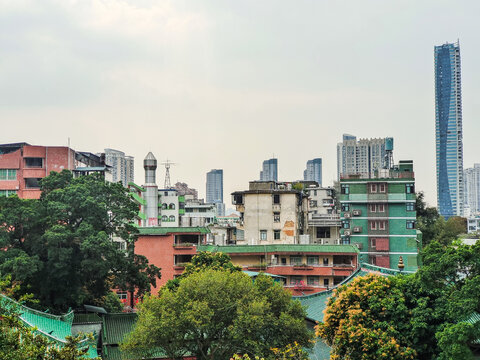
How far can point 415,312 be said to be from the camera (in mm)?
19516

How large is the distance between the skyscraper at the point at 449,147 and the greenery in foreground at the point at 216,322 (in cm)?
16902

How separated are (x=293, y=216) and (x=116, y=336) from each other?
2748cm

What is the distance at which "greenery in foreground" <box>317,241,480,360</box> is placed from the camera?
701 inches

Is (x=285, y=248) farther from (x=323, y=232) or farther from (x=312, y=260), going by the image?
(x=323, y=232)

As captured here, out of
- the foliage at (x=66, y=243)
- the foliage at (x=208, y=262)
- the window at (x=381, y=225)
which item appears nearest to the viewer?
the foliage at (x=66, y=243)

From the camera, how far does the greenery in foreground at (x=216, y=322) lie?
2217cm

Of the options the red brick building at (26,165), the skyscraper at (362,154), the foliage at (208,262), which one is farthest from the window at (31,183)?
the skyscraper at (362,154)

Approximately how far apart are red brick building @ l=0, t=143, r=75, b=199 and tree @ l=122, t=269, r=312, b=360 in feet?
90.4

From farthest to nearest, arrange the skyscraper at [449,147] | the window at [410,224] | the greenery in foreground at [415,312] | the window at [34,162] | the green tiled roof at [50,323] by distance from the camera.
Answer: the skyscraper at [449,147] < the window at [410,224] < the window at [34,162] < the green tiled roof at [50,323] < the greenery in foreground at [415,312]

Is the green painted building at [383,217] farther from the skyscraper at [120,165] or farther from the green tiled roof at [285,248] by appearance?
the skyscraper at [120,165]

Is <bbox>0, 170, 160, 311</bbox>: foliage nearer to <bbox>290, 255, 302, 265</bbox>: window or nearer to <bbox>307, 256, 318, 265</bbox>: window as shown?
<bbox>290, 255, 302, 265</bbox>: window

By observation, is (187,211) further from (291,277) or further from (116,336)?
(116,336)

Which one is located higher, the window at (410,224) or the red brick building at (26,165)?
the red brick building at (26,165)

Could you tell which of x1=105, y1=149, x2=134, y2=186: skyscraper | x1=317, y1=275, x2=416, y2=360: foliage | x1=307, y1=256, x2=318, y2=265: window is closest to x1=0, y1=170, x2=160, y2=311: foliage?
x1=317, y1=275, x2=416, y2=360: foliage
